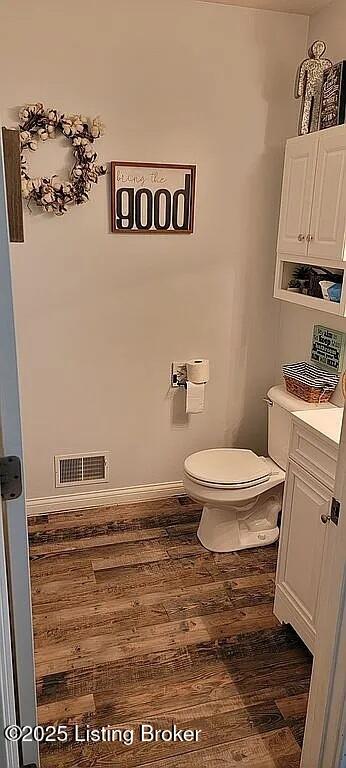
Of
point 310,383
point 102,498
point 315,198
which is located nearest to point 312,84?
point 315,198

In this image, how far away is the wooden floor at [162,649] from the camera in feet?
5.89

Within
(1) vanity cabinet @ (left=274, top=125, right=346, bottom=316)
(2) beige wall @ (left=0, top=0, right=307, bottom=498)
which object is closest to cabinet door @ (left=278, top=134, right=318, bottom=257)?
(1) vanity cabinet @ (left=274, top=125, right=346, bottom=316)

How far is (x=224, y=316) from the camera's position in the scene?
3156 mm

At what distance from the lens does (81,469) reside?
10.4 feet

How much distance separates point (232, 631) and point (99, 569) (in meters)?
0.70

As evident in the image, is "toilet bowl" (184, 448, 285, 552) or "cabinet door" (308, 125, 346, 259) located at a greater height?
"cabinet door" (308, 125, 346, 259)

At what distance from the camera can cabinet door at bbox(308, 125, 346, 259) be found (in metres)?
2.33

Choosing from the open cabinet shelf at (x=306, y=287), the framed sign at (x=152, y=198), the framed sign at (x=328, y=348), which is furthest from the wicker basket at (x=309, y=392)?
the framed sign at (x=152, y=198)

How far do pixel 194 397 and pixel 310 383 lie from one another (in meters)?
0.69

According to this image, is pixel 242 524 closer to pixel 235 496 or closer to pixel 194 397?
pixel 235 496

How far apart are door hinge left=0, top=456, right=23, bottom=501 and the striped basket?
1.74 m

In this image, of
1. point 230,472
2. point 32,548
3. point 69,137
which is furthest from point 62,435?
point 69,137

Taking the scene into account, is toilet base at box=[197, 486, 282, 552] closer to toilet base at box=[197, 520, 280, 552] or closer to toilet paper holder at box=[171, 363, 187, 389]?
toilet base at box=[197, 520, 280, 552]

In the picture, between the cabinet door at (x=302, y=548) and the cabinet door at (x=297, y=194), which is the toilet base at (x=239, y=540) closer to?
the cabinet door at (x=302, y=548)
